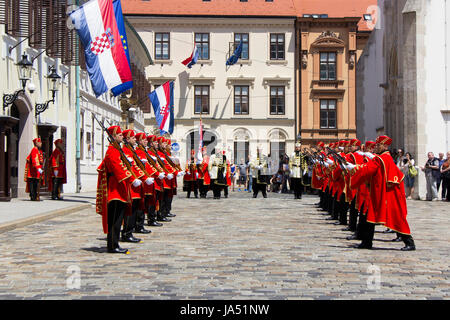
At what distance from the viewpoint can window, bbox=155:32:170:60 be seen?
5259cm

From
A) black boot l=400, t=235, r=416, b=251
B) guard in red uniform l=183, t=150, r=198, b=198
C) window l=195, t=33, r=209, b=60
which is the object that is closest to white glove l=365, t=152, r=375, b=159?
black boot l=400, t=235, r=416, b=251

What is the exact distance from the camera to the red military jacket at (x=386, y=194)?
35.5 ft

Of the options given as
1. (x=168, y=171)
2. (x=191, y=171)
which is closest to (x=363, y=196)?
(x=168, y=171)

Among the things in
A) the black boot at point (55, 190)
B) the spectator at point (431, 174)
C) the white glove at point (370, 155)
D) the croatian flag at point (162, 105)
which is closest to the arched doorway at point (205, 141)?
the croatian flag at point (162, 105)

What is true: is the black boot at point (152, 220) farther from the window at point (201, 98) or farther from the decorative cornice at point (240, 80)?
the decorative cornice at point (240, 80)

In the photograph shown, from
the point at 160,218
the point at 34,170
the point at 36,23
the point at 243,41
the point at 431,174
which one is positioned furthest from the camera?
the point at 243,41

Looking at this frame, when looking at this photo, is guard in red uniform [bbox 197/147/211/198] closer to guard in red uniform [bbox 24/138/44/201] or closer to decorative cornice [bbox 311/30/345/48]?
guard in red uniform [bbox 24/138/44/201]

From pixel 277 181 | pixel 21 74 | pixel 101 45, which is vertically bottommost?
pixel 277 181

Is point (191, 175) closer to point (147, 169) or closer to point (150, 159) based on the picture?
point (150, 159)

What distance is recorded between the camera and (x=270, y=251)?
1045cm

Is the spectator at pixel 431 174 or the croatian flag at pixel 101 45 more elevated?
the croatian flag at pixel 101 45

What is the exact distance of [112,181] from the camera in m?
10.2

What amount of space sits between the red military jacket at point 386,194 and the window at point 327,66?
43115 mm

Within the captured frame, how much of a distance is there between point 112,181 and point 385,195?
13.9 feet
